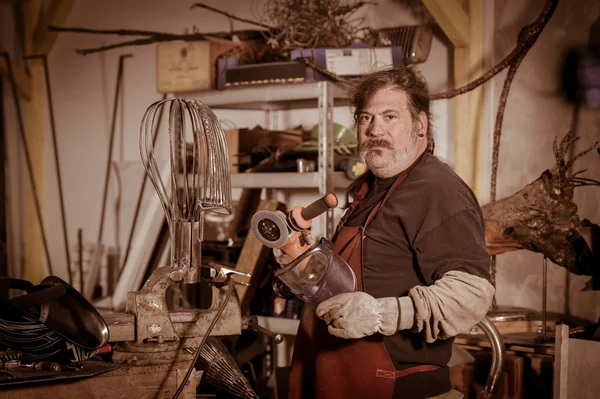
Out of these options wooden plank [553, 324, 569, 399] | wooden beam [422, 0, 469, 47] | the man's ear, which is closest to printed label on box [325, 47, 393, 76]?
wooden beam [422, 0, 469, 47]

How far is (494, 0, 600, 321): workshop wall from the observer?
284 centimetres

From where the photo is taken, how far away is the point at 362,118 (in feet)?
6.93

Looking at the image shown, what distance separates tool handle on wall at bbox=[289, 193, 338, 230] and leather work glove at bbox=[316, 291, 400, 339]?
202 mm

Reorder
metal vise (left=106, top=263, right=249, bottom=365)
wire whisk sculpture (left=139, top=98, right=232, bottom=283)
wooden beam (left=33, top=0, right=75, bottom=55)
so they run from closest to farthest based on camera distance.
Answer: metal vise (left=106, top=263, right=249, bottom=365) < wire whisk sculpture (left=139, top=98, right=232, bottom=283) < wooden beam (left=33, top=0, right=75, bottom=55)

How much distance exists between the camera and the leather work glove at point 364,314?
67.1 inches

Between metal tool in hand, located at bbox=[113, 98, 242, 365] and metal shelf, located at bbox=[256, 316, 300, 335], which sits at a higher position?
metal tool in hand, located at bbox=[113, 98, 242, 365]

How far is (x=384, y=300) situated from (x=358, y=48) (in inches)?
63.4

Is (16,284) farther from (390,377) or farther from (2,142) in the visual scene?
(2,142)

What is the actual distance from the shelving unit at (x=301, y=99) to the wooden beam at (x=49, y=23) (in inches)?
65.7

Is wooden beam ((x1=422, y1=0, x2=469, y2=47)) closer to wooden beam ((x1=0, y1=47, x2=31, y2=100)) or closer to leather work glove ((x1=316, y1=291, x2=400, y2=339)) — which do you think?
leather work glove ((x1=316, y1=291, x2=400, y2=339))

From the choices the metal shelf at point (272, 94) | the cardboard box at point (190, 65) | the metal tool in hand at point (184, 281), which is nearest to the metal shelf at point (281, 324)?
the metal shelf at point (272, 94)

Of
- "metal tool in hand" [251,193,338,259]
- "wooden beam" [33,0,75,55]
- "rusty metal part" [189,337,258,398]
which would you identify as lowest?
"rusty metal part" [189,337,258,398]

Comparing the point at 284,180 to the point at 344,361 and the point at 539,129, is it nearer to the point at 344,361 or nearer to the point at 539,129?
the point at 539,129

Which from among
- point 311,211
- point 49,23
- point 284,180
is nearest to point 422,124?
point 311,211
